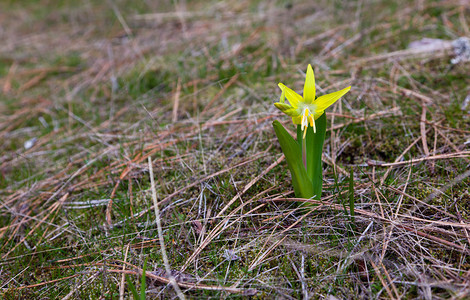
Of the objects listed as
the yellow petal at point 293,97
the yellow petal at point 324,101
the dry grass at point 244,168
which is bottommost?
the dry grass at point 244,168

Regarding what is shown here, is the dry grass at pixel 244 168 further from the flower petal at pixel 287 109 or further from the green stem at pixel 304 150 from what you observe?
the flower petal at pixel 287 109

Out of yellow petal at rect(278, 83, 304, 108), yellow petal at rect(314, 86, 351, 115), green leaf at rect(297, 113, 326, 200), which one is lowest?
green leaf at rect(297, 113, 326, 200)

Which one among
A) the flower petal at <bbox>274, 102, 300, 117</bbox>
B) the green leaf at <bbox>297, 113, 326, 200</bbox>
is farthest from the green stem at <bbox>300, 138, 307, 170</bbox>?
the flower petal at <bbox>274, 102, 300, 117</bbox>

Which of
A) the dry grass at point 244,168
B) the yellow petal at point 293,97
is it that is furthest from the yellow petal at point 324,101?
the dry grass at point 244,168

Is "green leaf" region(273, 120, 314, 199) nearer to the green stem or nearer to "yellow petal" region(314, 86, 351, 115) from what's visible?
the green stem

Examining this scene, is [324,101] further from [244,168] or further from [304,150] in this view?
[244,168]

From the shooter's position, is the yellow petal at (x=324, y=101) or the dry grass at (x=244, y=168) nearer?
the yellow petal at (x=324, y=101)

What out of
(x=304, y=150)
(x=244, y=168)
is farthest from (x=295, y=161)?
(x=244, y=168)

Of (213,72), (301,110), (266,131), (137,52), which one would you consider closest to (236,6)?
(137,52)
